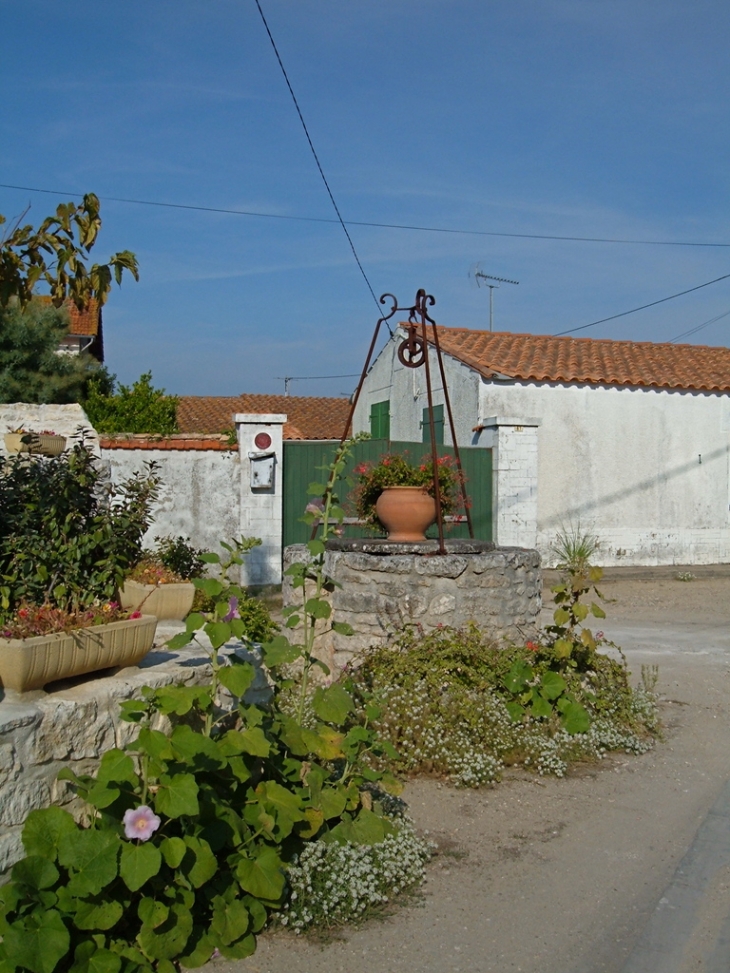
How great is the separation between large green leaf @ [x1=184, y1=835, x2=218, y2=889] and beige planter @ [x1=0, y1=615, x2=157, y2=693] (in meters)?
0.84

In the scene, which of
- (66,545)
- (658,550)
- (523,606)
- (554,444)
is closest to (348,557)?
(523,606)

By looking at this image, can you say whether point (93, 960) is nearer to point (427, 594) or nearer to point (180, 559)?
point (427, 594)

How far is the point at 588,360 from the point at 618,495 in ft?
8.51

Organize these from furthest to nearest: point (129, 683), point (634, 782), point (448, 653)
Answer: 1. point (448, 653)
2. point (634, 782)
3. point (129, 683)

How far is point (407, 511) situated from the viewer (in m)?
7.12

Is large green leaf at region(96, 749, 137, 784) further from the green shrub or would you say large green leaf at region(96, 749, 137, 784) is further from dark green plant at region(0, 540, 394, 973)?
the green shrub

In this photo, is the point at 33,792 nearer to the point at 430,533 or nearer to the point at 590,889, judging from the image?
the point at 590,889

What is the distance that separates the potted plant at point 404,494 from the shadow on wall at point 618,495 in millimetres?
7787

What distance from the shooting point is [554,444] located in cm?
1490

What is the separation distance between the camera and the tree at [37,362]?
1741cm

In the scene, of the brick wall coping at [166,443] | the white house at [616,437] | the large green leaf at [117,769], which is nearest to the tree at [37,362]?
the brick wall coping at [166,443]

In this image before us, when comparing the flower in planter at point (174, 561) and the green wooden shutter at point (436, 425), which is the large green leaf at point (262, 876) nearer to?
the flower in planter at point (174, 561)

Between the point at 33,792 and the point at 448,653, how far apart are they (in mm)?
→ 2982

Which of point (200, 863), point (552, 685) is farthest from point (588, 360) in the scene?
point (200, 863)
